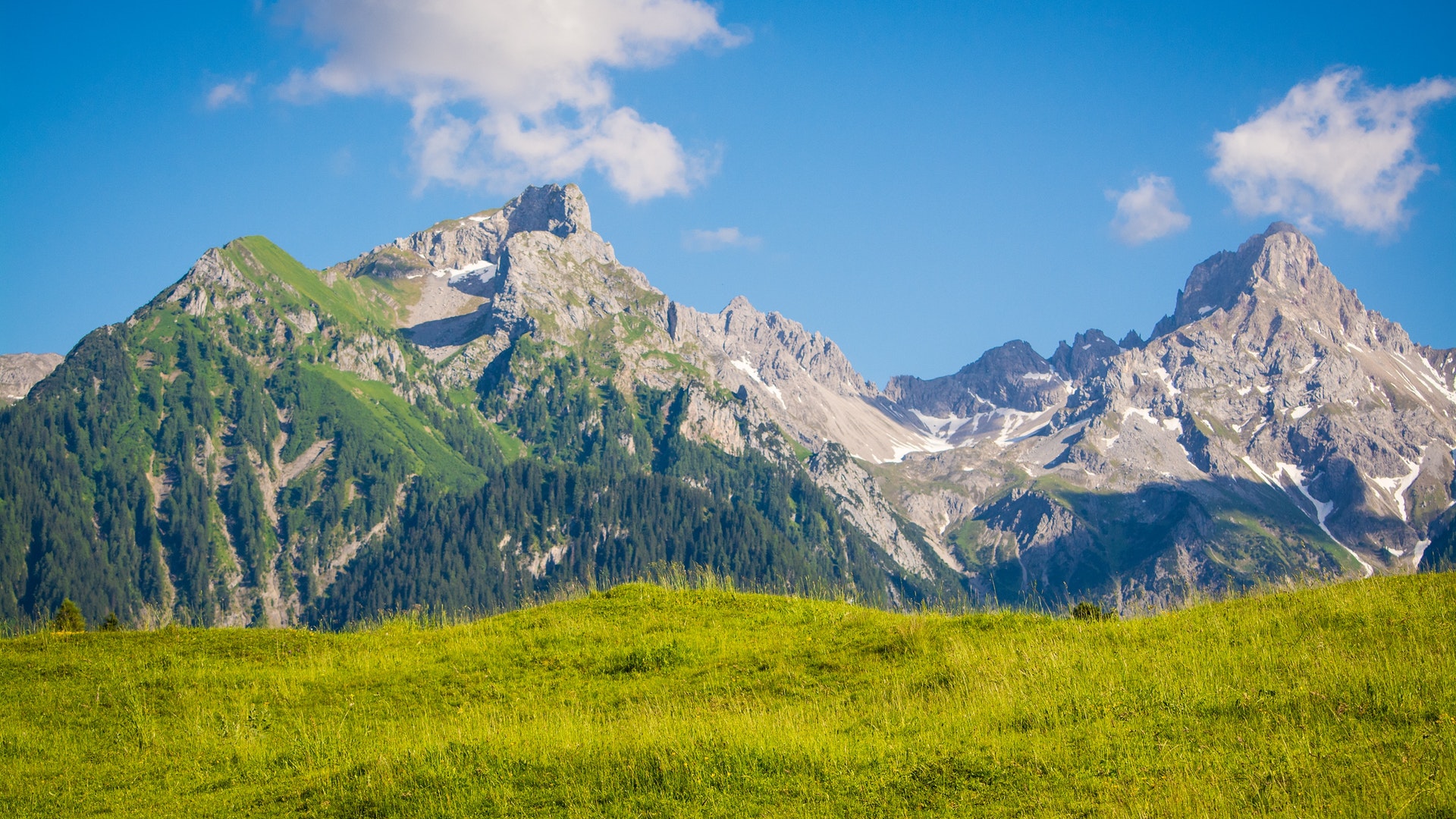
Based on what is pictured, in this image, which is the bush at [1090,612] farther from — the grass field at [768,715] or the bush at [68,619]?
the bush at [68,619]

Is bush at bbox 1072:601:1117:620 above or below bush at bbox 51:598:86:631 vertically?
below

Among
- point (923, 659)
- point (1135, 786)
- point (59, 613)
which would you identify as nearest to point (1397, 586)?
point (923, 659)

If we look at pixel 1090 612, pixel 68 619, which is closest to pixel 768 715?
pixel 1090 612

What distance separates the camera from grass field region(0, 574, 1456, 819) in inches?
542

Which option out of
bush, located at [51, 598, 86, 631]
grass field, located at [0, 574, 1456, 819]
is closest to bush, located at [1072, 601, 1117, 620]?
grass field, located at [0, 574, 1456, 819]

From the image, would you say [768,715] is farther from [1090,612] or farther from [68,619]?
[68,619]

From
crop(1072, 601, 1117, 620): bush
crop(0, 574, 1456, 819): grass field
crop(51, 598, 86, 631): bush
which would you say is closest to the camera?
crop(0, 574, 1456, 819): grass field

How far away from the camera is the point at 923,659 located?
22.3m

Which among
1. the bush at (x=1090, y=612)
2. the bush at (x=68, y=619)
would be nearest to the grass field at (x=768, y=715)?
the bush at (x=1090, y=612)

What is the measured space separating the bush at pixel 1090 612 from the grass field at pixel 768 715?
1715 millimetres

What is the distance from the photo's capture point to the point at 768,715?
59.8 ft

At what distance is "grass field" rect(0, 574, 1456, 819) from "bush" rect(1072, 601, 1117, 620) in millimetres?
1715

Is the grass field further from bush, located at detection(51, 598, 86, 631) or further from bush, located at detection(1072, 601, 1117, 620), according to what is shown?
bush, located at detection(51, 598, 86, 631)

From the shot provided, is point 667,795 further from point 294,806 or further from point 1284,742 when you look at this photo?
point 1284,742
